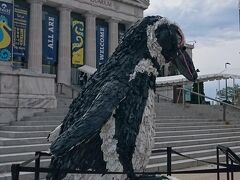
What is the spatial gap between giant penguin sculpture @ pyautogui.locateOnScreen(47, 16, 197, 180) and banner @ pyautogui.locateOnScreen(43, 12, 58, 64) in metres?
25.4

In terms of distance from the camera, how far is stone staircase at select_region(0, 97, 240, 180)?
356 inches

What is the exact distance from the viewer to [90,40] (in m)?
30.4

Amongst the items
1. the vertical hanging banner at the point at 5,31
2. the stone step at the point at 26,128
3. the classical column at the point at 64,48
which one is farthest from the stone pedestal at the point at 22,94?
the classical column at the point at 64,48

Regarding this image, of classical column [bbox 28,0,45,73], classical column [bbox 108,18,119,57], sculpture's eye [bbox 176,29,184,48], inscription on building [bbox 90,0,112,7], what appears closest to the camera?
sculpture's eye [bbox 176,29,184,48]

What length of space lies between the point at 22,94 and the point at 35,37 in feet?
48.8

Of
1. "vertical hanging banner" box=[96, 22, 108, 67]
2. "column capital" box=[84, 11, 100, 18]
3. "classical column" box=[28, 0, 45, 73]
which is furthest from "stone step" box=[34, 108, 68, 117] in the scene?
"vertical hanging banner" box=[96, 22, 108, 67]

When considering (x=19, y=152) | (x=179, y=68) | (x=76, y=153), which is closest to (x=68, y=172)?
(x=76, y=153)

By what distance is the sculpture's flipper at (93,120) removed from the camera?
7.55 ft

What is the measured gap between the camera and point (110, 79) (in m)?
2.75

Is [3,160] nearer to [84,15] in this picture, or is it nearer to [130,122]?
[130,122]

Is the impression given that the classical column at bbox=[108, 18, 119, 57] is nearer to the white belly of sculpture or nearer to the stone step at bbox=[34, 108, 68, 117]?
the stone step at bbox=[34, 108, 68, 117]

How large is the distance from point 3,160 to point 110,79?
20.1ft

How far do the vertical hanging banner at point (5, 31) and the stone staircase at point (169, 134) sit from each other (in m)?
7.13

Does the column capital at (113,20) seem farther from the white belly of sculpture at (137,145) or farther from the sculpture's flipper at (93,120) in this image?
the sculpture's flipper at (93,120)
